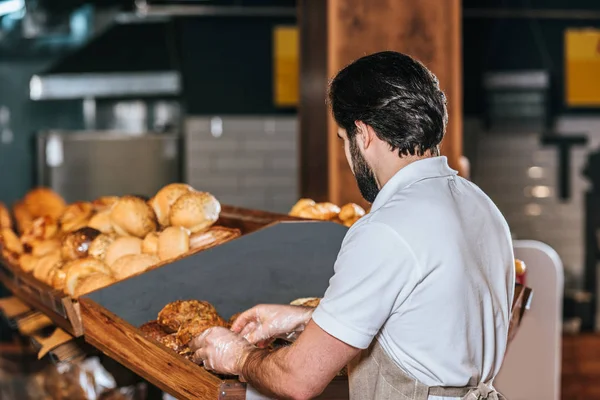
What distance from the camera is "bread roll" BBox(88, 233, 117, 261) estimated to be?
260cm

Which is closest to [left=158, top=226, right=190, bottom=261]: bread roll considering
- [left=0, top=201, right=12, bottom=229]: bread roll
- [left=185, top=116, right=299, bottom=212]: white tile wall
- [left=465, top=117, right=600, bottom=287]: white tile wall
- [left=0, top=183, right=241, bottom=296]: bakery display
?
[left=0, top=183, right=241, bottom=296]: bakery display

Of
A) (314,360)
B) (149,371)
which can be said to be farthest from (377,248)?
(149,371)

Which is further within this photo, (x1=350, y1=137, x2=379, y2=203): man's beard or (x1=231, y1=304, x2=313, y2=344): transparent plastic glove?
(x1=231, y1=304, x2=313, y2=344): transparent plastic glove

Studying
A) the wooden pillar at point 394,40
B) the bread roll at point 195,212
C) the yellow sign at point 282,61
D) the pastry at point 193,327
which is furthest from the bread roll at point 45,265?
the yellow sign at point 282,61

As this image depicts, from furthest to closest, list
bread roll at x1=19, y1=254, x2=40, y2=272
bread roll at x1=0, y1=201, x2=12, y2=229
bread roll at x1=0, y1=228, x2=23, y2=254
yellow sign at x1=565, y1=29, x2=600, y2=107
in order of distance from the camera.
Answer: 1. yellow sign at x1=565, y1=29, x2=600, y2=107
2. bread roll at x1=0, y1=201, x2=12, y2=229
3. bread roll at x1=0, y1=228, x2=23, y2=254
4. bread roll at x1=19, y1=254, x2=40, y2=272

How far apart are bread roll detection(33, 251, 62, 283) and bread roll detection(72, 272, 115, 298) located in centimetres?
34

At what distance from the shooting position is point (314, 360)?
1496 mm

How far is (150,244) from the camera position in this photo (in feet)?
8.23

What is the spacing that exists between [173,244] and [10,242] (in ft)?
4.12

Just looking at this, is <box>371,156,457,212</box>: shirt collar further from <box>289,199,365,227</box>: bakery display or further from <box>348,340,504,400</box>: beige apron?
<box>289,199,365,227</box>: bakery display

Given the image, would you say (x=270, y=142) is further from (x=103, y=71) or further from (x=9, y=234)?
(x=9, y=234)

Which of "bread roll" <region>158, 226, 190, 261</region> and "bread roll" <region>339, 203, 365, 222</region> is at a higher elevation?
"bread roll" <region>339, 203, 365, 222</region>

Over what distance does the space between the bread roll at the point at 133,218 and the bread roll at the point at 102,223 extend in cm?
5

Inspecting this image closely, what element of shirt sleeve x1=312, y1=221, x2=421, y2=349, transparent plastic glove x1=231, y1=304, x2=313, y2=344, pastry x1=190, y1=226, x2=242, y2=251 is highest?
shirt sleeve x1=312, y1=221, x2=421, y2=349
